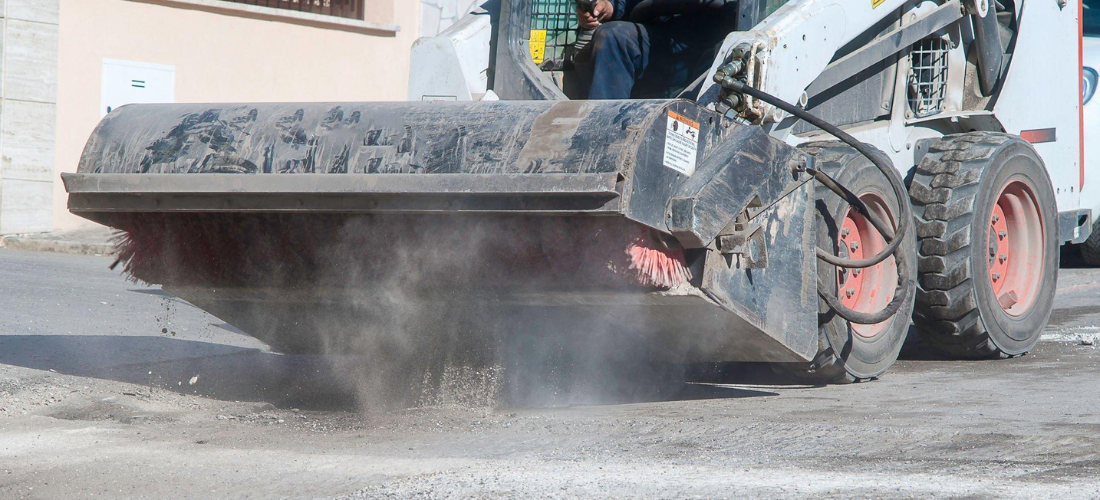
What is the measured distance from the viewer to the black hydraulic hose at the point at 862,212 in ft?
13.0

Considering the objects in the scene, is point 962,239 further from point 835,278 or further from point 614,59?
point 614,59

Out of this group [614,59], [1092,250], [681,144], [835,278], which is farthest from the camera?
[1092,250]

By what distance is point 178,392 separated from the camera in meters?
4.54

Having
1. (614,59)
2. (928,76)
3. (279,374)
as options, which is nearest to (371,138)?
(614,59)

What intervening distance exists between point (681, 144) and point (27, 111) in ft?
30.5

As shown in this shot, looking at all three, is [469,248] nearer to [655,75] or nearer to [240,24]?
[655,75]

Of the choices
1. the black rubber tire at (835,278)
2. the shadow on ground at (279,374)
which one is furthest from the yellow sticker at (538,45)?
the shadow on ground at (279,374)

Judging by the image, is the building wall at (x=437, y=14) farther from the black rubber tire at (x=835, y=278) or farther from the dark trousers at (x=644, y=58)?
the black rubber tire at (x=835, y=278)

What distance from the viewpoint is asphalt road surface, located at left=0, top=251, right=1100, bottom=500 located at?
2928 mm

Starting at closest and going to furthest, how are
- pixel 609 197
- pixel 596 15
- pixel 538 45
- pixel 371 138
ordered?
Result: pixel 609 197 < pixel 371 138 < pixel 596 15 < pixel 538 45

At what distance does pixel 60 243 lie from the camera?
1097 cm

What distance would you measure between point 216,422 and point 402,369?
2.57 ft

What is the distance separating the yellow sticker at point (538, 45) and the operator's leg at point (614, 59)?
455 millimetres

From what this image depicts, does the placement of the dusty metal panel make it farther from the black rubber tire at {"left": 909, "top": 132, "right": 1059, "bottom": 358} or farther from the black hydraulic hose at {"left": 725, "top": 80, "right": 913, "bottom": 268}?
the black rubber tire at {"left": 909, "top": 132, "right": 1059, "bottom": 358}
